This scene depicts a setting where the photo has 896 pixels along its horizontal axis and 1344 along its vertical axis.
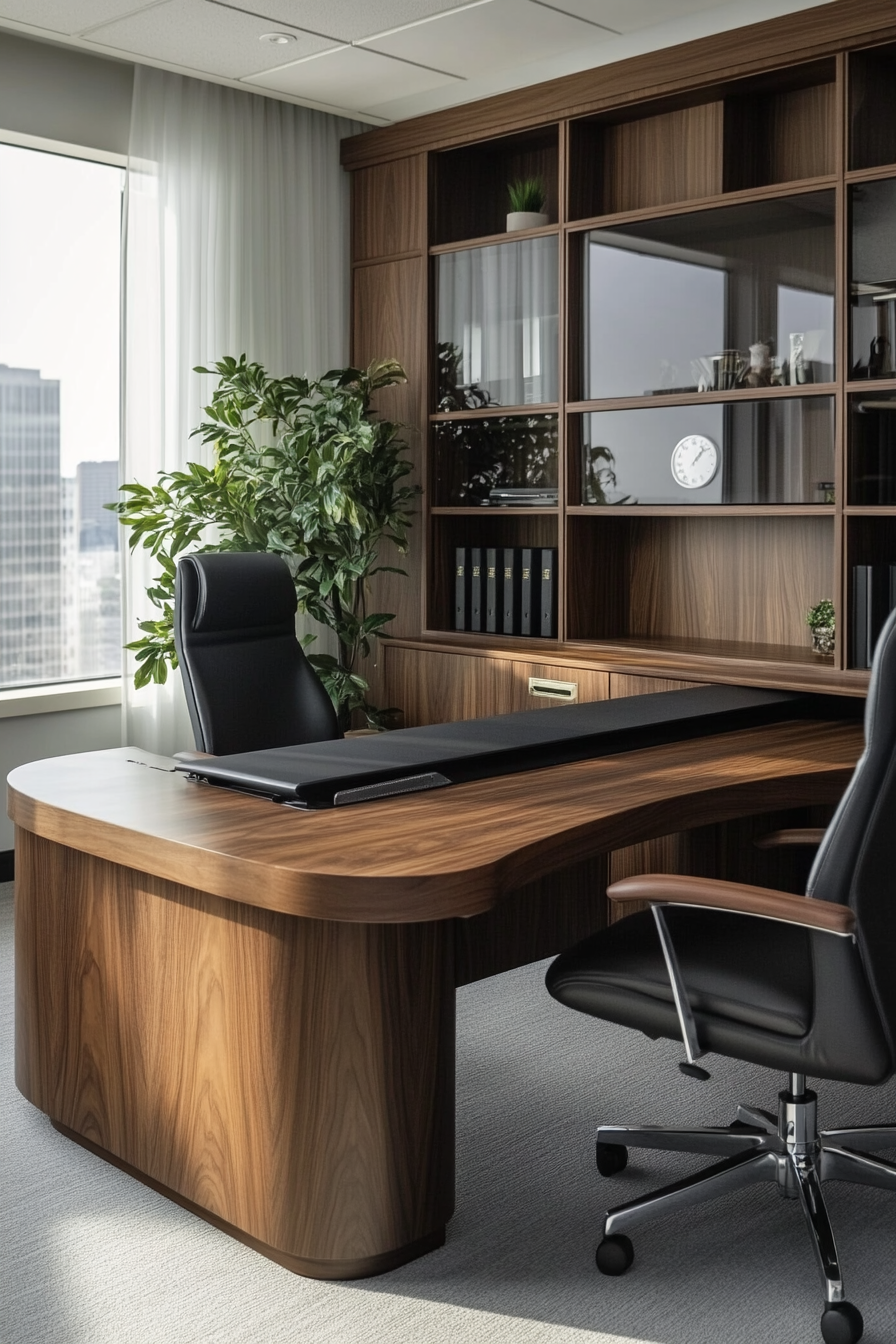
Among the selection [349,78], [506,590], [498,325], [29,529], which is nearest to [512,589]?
[506,590]

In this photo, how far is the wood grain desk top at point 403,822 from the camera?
2.07 meters

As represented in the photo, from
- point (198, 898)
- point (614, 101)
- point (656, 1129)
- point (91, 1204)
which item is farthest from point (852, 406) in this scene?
point (91, 1204)

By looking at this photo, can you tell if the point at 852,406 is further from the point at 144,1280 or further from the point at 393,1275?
the point at 144,1280

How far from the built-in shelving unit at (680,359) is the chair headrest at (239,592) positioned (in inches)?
42.2

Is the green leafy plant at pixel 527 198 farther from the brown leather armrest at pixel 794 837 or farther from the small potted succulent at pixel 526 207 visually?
the brown leather armrest at pixel 794 837

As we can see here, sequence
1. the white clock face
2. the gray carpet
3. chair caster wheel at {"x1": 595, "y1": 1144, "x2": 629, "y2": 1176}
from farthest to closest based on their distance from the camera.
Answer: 1. the white clock face
2. chair caster wheel at {"x1": 595, "y1": 1144, "x2": 629, "y2": 1176}
3. the gray carpet

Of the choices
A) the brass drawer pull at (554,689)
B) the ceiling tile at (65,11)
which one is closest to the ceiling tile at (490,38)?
the ceiling tile at (65,11)

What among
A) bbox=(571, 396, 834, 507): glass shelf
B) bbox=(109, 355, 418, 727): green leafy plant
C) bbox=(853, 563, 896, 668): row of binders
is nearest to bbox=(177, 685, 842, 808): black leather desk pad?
bbox=(853, 563, 896, 668): row of binders

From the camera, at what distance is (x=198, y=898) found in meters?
2.34

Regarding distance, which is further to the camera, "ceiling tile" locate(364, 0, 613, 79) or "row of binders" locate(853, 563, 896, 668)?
"ceiling tile" locate(364, 0, 613, 79)

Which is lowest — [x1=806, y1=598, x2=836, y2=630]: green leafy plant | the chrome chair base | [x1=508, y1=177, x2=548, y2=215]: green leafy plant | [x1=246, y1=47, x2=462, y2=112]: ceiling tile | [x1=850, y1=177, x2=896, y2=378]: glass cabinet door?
the chrome chair base

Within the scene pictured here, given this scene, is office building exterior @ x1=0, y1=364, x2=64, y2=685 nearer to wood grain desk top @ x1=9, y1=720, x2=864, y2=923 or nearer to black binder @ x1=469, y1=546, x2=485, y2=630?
black binder @ x1=469, y1=546, x2=485, y2=630

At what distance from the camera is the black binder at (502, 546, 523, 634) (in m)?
4.84

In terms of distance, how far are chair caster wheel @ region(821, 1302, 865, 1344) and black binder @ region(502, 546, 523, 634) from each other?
10.0 ft
